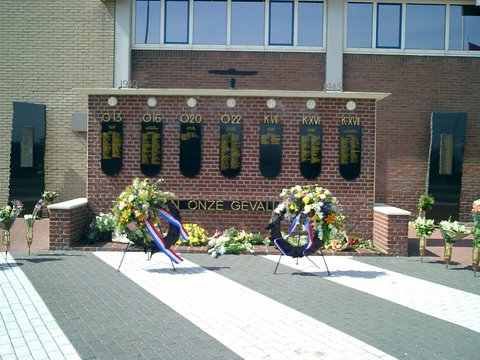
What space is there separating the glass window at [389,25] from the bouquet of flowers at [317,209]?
9490 mm

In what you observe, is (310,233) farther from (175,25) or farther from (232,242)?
(175,25)

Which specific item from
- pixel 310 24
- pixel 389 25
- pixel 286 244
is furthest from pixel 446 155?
pixel 286 244

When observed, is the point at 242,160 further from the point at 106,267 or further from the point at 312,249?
the point at 106,267

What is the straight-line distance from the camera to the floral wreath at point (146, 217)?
30.6 ft

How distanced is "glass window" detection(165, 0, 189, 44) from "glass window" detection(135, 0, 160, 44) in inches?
12.1

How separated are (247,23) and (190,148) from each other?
258 inches

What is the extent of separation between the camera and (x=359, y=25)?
16672mm

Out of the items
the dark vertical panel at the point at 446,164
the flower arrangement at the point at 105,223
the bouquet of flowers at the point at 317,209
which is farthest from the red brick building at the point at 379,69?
the bouquet of flowers at the point at 317,209

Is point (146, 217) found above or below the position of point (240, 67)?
below

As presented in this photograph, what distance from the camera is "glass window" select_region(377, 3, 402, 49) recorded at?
16656mm

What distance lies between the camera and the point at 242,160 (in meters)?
12.0

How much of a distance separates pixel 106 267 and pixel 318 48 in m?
10.7

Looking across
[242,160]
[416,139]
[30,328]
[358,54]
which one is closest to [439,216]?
[416,139]

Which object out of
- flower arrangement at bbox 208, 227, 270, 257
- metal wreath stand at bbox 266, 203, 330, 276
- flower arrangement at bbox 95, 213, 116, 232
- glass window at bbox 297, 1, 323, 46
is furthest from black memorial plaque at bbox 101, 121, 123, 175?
glass window at bbox 297, 1, 323, 46
